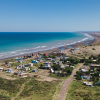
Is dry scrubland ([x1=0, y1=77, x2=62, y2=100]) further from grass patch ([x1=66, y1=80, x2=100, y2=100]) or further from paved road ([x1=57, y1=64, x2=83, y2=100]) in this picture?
grass patch ([x1=66, y1=80, x2=100, y2=100])

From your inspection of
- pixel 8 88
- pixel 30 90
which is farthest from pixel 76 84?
pixel 8 88

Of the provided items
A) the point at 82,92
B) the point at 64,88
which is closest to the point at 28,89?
the point at 64,88

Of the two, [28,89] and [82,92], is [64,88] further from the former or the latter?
[28,89]

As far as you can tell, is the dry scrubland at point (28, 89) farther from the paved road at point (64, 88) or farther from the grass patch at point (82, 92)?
the grass patch at point (82, 92)

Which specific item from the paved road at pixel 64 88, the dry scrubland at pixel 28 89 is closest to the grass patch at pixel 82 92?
the paved road at pixel 64 88

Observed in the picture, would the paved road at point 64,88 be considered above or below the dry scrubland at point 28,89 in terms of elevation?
below

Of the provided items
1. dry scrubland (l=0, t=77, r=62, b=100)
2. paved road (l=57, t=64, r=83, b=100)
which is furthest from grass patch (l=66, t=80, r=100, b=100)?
dry scrubland (l=0, t=77, r=62, b=100)

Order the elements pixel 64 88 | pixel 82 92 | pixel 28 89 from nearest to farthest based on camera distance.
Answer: pixel 82 92 → pixel 28 89 → pixel 64 88

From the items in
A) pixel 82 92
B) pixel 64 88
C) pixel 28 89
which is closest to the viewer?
pixel 82 92
